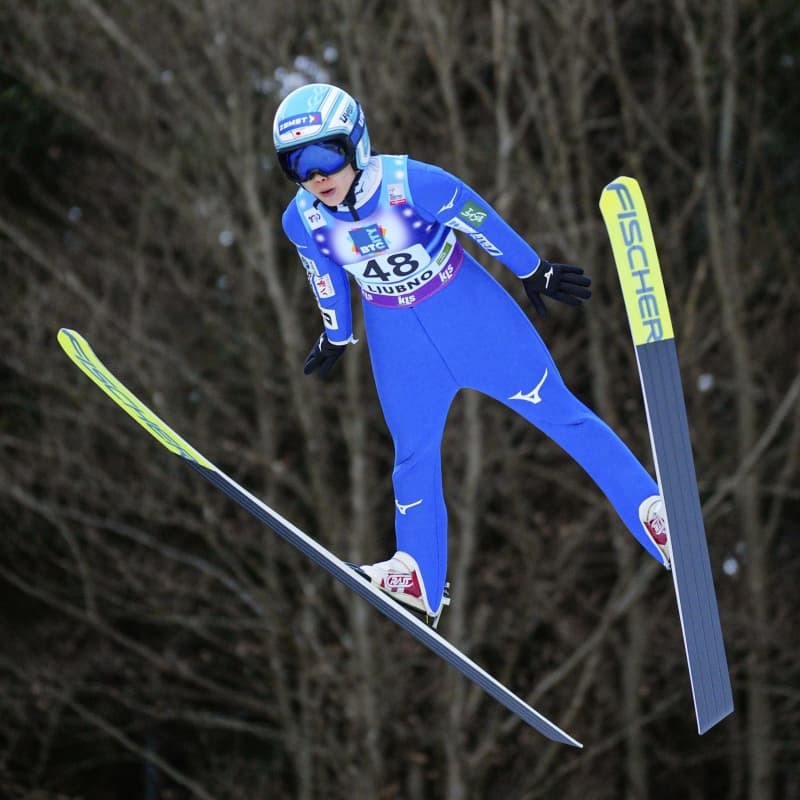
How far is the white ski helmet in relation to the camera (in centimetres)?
302

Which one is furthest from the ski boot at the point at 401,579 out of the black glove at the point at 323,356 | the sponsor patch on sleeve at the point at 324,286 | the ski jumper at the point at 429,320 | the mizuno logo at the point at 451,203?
the mizuno logo at the point at 451,203

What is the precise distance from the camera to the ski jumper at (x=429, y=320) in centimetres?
319

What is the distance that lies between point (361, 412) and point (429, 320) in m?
5.06

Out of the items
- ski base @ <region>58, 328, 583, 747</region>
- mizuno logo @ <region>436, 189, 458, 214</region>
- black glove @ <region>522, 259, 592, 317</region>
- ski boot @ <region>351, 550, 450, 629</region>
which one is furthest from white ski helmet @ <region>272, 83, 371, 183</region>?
ski boot @ <region>351, 550, 450, 629</region>

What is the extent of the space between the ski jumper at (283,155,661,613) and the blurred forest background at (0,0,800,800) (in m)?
4.36

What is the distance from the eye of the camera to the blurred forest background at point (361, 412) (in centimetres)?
870

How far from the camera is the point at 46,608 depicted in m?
11.1

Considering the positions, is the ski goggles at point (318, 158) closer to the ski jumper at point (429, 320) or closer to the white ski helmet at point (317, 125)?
the white ski helmet at point (317, 125)

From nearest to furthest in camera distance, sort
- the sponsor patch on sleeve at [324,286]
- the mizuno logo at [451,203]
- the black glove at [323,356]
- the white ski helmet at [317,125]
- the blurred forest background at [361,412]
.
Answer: the white ski helmet at [317,125], the mizuno logo at [451,203], the sponsor patch on sleeve at [324,286], the black glove at [323,356], the blurred forest background at [361,412]

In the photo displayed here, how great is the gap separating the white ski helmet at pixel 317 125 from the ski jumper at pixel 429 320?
0.11 metres

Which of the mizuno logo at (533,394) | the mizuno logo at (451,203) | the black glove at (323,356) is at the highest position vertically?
the mizuno logo at (451,203)

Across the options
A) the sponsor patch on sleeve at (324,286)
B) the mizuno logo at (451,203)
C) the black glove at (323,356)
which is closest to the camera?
the mizuno logo at (451,203)

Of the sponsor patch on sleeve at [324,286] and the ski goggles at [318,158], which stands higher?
the ski goggles at [318,158]

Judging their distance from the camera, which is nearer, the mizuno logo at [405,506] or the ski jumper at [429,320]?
the ski jumper at [429,320]
